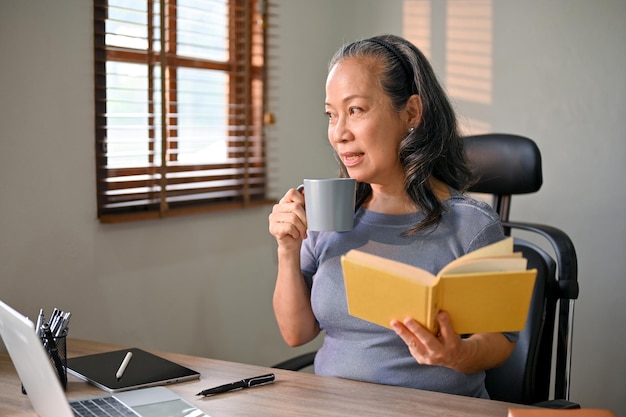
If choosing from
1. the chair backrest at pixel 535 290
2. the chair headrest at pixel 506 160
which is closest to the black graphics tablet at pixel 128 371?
the chair backrest at pixel 535 290

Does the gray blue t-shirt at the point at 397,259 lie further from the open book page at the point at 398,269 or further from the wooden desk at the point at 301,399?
the open book page at the point at 398,269

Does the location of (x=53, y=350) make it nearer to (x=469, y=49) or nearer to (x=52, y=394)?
(x=52, y=394)

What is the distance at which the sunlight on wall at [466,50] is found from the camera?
3.32 meters

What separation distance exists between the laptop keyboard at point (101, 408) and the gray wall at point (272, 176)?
2.52 feet

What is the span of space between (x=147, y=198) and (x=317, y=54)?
1.20m

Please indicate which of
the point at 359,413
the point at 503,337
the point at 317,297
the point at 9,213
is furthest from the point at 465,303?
the point at 9,213

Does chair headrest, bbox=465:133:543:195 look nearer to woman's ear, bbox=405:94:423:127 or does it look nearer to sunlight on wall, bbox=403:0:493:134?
woman's ear, bbox=405:94:423:127

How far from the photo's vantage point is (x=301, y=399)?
1.54 meters

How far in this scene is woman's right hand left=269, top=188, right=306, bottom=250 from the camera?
175 cm

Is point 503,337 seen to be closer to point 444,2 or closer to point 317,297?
point 317,297

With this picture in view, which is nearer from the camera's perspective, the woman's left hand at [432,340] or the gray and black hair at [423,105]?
the woman's left hand at [432,340]

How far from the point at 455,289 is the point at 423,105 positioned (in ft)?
2.07

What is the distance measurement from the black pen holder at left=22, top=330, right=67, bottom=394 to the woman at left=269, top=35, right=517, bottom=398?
1.67 feet

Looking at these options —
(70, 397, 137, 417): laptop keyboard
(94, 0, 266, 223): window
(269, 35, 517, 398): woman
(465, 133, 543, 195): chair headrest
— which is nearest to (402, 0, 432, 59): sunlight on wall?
(94, 0, 266, 223): window
